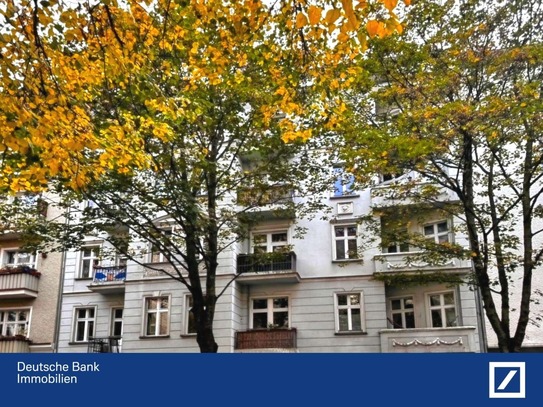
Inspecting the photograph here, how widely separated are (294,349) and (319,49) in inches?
579

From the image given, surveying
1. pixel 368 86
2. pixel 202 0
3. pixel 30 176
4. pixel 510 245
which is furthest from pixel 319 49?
pixel 510 245

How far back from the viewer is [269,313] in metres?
21.2

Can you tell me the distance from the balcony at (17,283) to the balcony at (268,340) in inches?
392

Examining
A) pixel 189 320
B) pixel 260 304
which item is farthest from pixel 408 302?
pixel 189 320

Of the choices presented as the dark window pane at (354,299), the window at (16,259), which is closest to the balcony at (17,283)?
the window at (16,259)

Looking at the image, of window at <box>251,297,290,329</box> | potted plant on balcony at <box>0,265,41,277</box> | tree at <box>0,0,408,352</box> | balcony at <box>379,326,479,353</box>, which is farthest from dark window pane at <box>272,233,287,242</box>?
potted plant on balcony at <box>0,265,41,277</box>

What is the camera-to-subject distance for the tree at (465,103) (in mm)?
10875

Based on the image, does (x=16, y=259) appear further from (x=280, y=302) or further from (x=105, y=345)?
(x=280, y=302)

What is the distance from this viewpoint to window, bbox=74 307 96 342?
2286 centimetres

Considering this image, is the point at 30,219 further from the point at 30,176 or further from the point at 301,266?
the point at 301,266

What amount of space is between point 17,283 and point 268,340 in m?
11.6

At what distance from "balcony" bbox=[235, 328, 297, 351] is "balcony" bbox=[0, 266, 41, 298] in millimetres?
9949

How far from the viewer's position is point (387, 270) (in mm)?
19688

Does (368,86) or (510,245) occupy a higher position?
(368,86)
